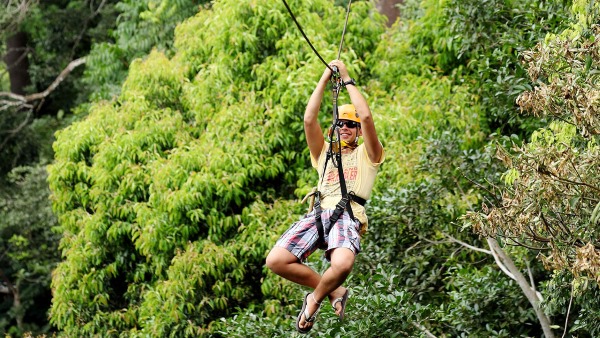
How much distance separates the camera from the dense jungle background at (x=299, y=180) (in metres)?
7.69

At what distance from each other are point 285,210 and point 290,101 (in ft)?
3.47

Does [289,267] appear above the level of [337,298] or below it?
above

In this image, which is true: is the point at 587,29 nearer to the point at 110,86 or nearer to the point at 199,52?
the point at 199,52

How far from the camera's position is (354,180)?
5.77 m

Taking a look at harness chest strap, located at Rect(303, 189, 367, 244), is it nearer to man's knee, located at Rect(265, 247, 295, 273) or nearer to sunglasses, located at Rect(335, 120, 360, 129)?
man's knee, located at Rect(265, 247, 295, 273)

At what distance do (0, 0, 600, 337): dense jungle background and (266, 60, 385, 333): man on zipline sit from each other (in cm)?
74

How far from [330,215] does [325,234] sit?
0.11 m

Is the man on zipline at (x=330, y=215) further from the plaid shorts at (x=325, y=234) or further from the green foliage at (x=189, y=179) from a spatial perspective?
the green foliage at (x=189, y=179)

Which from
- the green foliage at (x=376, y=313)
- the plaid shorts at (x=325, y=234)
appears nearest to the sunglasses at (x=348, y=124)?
the plaid shorts at (x=325, y=234)

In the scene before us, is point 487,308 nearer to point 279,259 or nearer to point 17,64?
→ point 279,259

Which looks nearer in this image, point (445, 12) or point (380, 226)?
point (380, 226)

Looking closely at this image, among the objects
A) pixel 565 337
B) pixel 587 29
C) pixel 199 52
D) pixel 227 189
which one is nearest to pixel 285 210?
pixel 227 189

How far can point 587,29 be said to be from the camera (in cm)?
635

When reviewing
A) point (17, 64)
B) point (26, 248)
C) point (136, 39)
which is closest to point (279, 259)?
point (136, 39)
